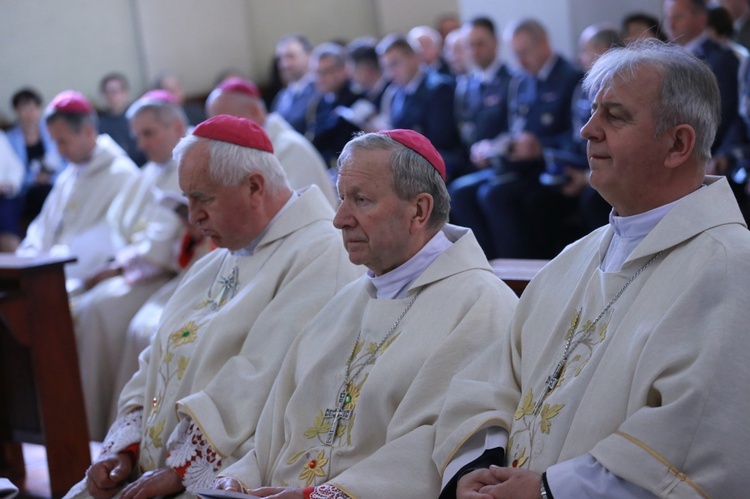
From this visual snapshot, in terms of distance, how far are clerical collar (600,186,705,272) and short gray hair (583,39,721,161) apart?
Result: 17 cm

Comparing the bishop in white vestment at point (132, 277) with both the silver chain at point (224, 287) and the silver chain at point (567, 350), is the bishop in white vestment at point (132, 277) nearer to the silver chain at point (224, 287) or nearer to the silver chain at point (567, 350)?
the silver chain at point (224, 287)

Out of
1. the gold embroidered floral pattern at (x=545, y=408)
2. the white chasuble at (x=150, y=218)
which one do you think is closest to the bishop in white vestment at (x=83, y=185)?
the white chasuble at (x=150, y=218)

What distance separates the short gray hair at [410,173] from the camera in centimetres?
305

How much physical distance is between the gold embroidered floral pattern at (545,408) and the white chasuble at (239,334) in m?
1.09

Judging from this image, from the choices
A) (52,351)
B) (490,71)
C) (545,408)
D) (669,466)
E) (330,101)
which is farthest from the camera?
(330,101)

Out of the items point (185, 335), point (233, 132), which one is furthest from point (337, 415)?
point (233, 132)

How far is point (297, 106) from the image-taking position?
1076 centimetres

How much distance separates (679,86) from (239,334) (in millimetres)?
1890

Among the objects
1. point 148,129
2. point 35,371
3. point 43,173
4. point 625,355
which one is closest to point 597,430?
point 625,355

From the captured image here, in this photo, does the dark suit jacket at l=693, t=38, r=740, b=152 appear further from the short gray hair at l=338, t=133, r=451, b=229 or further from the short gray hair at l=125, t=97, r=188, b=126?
the short gray hair at l=338, t=133, r=451, b=229

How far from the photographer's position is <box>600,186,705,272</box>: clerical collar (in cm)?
249

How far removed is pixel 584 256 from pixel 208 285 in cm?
183

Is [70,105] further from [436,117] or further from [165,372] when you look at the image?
[165,372]

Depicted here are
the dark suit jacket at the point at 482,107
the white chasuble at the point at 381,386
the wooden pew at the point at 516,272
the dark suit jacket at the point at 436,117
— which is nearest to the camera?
the white chasuble at the point at 381,386
